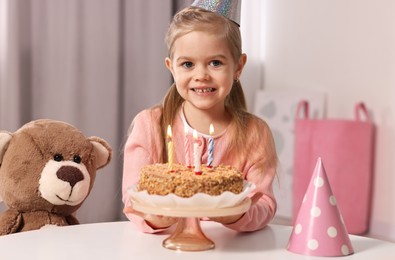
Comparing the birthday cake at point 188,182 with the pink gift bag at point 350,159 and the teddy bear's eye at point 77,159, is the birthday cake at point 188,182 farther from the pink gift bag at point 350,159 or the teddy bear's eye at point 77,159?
the pink gift bag at point 350,159

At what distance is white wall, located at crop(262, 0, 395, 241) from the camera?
8.85ft

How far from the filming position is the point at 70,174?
4.54ft

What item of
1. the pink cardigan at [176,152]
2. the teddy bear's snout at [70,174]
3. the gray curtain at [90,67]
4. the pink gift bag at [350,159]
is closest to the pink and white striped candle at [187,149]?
the pink cardigan at [176,152]

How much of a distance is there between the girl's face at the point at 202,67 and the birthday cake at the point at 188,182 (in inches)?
7.6

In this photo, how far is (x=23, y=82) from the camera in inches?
97.0

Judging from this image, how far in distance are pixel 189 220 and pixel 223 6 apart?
401 millimetres

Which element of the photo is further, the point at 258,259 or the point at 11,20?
the point at 11,20

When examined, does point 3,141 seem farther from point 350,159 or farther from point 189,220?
point 350,159

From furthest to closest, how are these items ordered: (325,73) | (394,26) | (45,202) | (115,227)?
(325,73) < (394,26) < (45,202) < (115,227)

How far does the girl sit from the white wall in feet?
4.98

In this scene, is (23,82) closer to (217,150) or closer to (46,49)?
(46,49)

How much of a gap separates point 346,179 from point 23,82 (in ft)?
4.43

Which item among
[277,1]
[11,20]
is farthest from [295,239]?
[277,1]

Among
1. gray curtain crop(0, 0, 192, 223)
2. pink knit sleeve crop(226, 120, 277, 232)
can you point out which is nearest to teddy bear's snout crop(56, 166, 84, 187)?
pink knit sleeve crop(226, 120, 277, 232)
